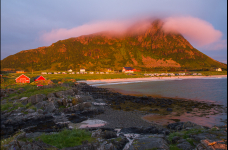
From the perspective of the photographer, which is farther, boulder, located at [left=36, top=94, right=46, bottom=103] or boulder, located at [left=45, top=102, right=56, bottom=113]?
boulder, located at [left=36, top=94, right=46, bottom=103]

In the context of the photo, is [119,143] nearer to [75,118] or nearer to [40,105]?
[75,118]

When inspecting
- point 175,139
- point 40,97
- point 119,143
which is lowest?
point 119,143

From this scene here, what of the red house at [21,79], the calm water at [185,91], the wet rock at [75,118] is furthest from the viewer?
the red house at [21,79]

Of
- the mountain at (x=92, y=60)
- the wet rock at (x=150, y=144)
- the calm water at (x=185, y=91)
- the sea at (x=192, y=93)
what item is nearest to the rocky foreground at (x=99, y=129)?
the wet rock at (x=150, y=144)

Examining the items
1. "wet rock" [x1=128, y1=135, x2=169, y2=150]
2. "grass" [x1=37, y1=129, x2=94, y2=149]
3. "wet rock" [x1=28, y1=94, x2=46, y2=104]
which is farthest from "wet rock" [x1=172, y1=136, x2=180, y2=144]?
"wet rock" [x1=28, y1=94, x2=46, y2=104]

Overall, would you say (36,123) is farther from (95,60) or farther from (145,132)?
(95,60)

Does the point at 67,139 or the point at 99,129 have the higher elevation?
the point at 67,139

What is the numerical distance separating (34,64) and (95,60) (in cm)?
6849

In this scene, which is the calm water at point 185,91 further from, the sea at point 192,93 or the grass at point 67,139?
the grass at point 67,139

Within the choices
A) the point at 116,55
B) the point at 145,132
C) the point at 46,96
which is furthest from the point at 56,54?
the point at 145,132

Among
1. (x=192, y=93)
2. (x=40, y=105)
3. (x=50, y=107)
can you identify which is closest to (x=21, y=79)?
(x=40, y=105)

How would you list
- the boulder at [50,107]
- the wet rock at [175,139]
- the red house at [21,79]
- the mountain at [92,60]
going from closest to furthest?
1. the wet rock at [175,139]
2. the boulder at [50,107]
3. the red house at [21,79]
4. the mountain at [92,60]

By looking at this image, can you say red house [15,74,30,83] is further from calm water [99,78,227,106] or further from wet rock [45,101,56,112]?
wet rock [45,101,56,112]

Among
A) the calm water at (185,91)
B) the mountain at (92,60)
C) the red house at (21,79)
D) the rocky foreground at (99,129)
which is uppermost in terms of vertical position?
the mountain at (92,60)
